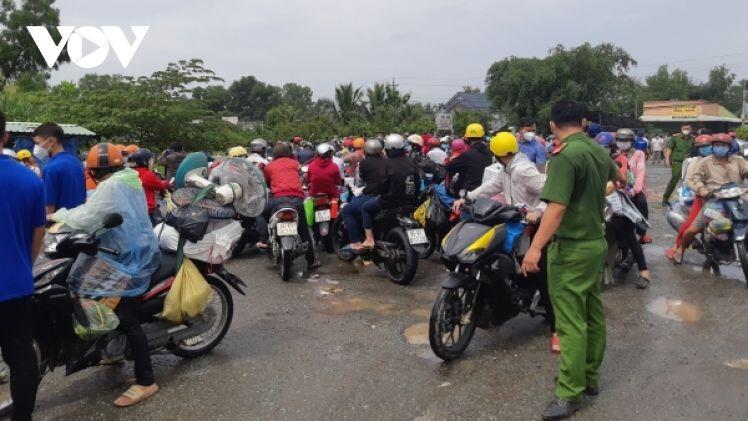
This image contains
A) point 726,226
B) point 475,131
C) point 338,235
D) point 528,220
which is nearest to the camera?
point 528,220

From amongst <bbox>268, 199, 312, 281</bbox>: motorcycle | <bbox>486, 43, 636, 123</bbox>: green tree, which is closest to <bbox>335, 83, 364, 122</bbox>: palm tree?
<bbox>486, 43, 636, 123</bbox>: green tree

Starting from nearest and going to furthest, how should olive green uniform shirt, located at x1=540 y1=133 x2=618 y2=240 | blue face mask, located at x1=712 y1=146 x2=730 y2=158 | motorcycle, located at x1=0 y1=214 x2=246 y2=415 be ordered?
1. olive green uniform shirt, located at x1=540 y1=133 x2=618 y2=240
2. motorcycle, located at x1=0 y1=214 x2=246 y2=415
3. blue face mask, located at x1=712 y1=146 x2=730 y2=158

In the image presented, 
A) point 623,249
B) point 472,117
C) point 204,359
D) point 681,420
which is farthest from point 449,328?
point 472,117

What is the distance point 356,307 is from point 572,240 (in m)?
A: 2.78

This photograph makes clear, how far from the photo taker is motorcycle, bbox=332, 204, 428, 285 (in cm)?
638

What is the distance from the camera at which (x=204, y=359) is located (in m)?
4.46

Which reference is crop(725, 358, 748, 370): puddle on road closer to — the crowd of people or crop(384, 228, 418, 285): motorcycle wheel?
the crowd of people

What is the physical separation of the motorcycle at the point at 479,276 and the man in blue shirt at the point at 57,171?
337cm

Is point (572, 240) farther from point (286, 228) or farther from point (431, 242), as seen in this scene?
point (431, 242)

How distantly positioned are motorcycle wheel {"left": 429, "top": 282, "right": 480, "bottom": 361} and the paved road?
0.42 feet

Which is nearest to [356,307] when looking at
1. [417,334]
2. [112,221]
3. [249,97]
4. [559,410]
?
[417,334]

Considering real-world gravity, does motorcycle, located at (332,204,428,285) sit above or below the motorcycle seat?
below

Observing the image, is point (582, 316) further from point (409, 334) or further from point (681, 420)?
point (409, 334)

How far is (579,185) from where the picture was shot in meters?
3.40
